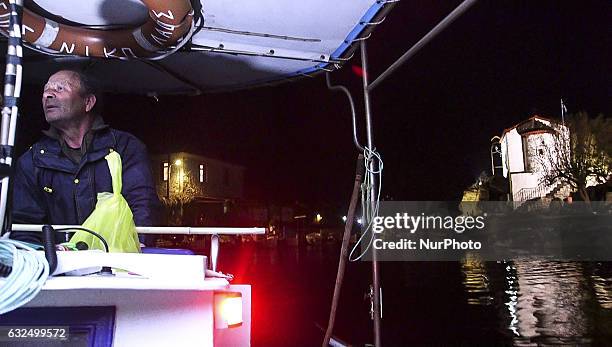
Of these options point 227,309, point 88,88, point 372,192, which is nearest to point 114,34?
point 88,88

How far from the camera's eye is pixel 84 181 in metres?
2.99

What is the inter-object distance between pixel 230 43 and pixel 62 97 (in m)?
1.66

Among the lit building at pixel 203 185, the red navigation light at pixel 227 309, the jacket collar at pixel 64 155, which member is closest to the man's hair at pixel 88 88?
the jacket collar at pixel 64 155

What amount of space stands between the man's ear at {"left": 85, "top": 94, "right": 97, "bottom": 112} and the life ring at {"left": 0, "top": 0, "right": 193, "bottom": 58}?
2.17 ft

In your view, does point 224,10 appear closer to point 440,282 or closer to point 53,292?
point 53,292

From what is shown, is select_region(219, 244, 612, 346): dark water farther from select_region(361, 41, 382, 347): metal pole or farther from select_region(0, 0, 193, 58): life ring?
select_region(0, 0, 193, 58): life ring

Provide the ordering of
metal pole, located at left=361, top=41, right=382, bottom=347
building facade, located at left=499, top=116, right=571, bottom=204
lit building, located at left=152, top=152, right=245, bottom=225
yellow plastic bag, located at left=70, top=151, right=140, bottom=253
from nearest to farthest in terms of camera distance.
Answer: yellow plastic bag, located at left=70, top=151, right=140, bottom=253 < metal pole, located at left=361, top=41, right=382, bottom=347 < lit building, located at left=152, top=152, right=245, bottom=225 < building facade, located at left=499, top=116, right=571, bottom=204

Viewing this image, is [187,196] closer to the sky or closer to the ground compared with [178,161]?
closer to the ground

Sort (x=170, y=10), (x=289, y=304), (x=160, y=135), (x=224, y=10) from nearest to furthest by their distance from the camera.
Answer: (x=170, y=10)
(x=224, y=10)
(x=160, y=135)
(x=289, y=304)

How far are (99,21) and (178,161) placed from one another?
125 feet

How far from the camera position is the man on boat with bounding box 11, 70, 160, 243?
3.00m

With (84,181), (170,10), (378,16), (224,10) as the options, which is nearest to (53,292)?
(84,181)

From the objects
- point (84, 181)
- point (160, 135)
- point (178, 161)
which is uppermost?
point (178, 161)

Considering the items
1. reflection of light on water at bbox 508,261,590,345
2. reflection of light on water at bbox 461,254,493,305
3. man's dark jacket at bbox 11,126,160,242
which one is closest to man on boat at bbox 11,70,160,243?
man's dark jacket at bbox 11,126,160,242
